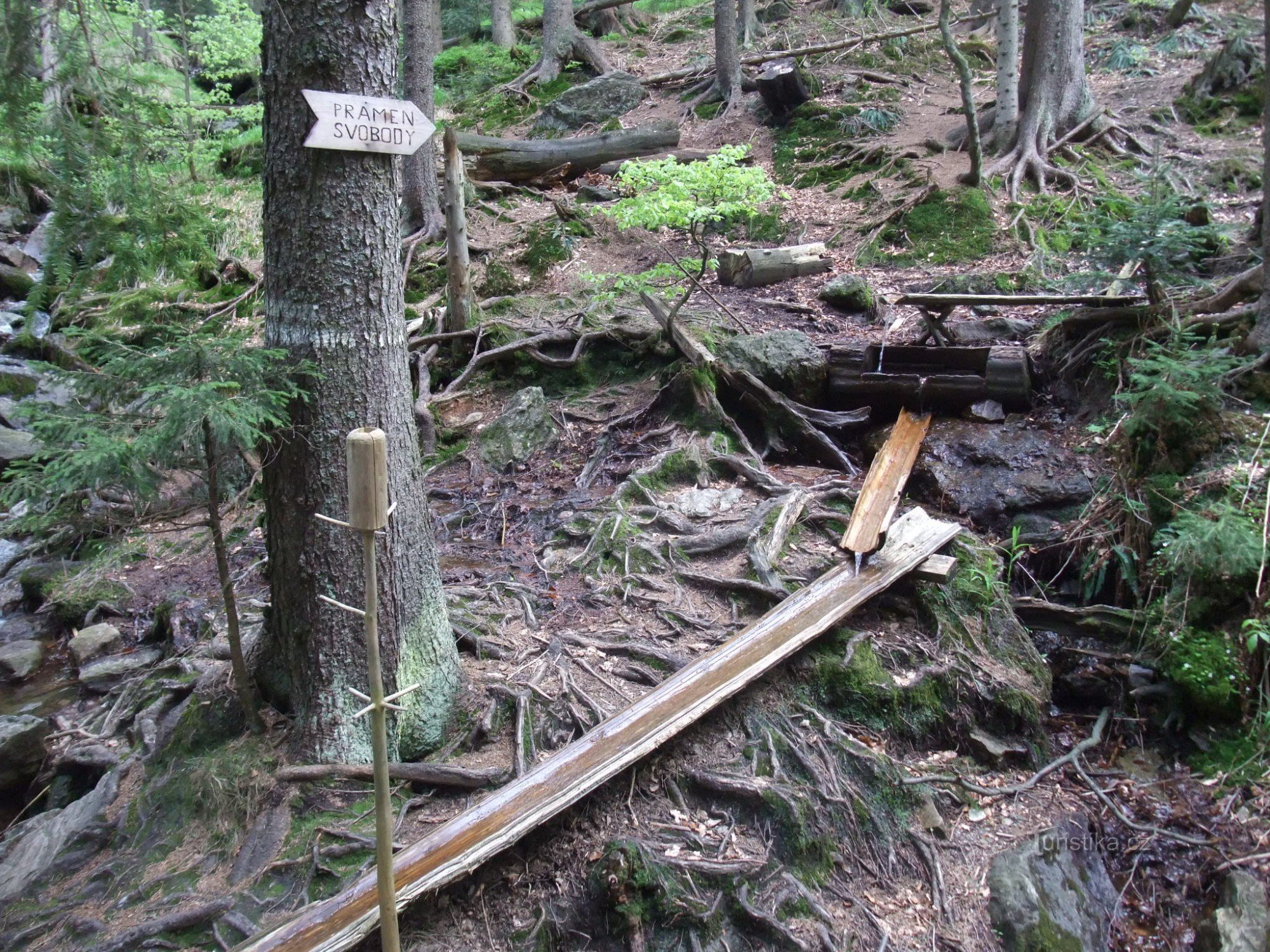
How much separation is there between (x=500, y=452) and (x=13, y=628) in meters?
4.18

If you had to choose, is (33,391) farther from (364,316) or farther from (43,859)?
(364,316)

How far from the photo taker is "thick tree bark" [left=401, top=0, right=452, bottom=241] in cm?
1008

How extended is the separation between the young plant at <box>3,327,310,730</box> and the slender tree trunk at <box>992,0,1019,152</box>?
1090 centimetres

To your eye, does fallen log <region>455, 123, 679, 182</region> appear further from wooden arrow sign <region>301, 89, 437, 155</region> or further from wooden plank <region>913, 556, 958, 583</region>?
wooden arrow sign <region>301, 89, 437, 155</region>

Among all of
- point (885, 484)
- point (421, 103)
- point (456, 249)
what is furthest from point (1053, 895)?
point (421, 103)

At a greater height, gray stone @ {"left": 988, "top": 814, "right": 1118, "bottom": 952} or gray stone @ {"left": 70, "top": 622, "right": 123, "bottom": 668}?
gray stone @ {"left": 70, "top": 622, "right": 123, "bottom": 668}

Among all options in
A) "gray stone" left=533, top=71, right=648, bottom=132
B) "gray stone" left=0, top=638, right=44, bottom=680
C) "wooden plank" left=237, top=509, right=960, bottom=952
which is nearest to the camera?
"wooden plank" left=237, top=509, right=960, bottom=952

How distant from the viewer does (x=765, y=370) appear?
748cm

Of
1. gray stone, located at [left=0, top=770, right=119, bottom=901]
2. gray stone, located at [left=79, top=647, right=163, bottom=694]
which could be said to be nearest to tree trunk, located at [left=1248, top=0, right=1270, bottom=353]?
gray stone, located at [left=0, top=770, right=119, bottom=901]

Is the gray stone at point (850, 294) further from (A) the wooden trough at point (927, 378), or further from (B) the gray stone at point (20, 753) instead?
(B) the gray stone at point (20, 753)

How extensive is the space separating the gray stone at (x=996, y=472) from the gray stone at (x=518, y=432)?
3.32 m

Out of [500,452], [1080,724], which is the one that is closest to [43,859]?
[500,452]

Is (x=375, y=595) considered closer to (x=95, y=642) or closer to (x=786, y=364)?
(x=95, y=642)

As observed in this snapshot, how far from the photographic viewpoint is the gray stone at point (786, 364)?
747 centimetres
